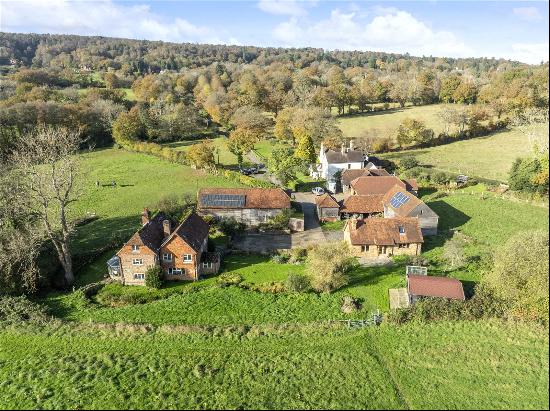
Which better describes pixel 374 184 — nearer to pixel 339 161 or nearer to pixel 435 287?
pixel 339 161

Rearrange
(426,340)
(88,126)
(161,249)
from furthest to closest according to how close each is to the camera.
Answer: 1. (88,126)
2. (161,249)
3. (426,340)

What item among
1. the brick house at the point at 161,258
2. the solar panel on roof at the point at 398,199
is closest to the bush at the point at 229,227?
the brick house at the point at 161,258

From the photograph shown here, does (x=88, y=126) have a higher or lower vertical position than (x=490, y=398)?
higher

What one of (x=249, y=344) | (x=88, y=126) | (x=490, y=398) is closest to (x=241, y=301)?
(x=249, y=344)

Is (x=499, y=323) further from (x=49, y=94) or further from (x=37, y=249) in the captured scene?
(x=49, y=94)

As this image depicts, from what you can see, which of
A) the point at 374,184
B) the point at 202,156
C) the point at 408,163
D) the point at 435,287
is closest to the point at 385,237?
the point at 435,287
